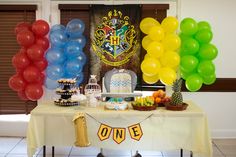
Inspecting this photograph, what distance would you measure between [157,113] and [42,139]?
1.20 meters

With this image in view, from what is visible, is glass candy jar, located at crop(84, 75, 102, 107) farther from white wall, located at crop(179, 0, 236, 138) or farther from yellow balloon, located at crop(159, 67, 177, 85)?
white wall, located at crop(179, 0, 236, 138)

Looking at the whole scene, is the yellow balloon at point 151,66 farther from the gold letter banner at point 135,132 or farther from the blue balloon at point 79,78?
the gold letter banner at point 135,132

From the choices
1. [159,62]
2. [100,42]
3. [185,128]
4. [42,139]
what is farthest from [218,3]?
[42,139]

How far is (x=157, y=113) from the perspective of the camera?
9.87 feet

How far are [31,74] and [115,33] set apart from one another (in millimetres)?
1359

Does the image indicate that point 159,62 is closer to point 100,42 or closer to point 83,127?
point 100,42

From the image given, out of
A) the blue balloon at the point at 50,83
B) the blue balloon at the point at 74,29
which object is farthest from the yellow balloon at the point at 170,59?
the blue balloon at the point at 50,83

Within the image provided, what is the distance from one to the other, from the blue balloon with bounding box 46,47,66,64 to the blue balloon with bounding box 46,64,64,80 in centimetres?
6

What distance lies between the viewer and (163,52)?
4.03 metres

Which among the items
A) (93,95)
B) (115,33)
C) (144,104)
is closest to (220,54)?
(115,33)

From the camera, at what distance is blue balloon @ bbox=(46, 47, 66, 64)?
4031 millimetres

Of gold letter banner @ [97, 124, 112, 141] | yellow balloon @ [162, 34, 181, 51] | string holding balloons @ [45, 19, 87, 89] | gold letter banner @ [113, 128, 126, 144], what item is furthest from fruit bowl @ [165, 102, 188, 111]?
string holding balloons @ [45, 19, 87, 89]

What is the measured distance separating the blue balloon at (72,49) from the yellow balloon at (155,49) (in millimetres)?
937

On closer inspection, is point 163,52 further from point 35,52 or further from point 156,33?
point 35,52
